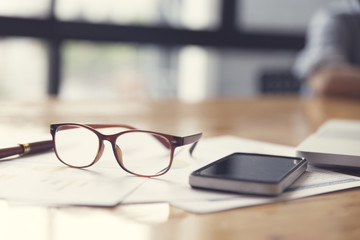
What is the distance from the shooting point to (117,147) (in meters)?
0.58

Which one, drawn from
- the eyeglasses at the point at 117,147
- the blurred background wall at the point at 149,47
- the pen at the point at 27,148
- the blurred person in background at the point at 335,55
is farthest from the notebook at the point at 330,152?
the blurred background wall at the point at 149,47

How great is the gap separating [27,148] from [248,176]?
0.30 metres

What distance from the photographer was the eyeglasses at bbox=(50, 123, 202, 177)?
561 millimetres

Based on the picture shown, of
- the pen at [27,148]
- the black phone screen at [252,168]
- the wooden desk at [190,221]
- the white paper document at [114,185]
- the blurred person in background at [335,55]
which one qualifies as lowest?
the wooden desk at [190,221]

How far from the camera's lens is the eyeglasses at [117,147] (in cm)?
56

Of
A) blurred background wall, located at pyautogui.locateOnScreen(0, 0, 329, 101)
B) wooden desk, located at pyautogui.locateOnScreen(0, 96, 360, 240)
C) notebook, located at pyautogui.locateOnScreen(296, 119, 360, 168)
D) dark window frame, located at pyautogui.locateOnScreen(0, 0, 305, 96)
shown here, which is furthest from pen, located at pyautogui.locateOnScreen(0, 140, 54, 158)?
dark window frame, located at pyautogui.locateOnScreen(0, 0, 305, 96)

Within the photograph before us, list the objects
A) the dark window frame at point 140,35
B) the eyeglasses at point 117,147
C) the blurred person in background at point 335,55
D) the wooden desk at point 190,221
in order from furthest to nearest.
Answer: the dark window frame at point 140,35, the blurred person in background at point 335,55, the eyeglasses at point 117,147, the wooden desk at point 190,221

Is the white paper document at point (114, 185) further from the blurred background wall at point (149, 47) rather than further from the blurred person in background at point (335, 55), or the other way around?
the blurred background wall at point (149, 47)

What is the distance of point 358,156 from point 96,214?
334mm

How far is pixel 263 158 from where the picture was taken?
56 cm

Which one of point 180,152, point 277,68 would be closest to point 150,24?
point 277,68

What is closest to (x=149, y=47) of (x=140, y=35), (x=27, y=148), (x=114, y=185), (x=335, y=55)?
(x=140, y=35)

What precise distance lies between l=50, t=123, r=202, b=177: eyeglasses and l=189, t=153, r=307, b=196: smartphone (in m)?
0.06

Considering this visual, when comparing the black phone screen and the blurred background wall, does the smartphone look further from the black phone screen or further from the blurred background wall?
the blurred background wall
